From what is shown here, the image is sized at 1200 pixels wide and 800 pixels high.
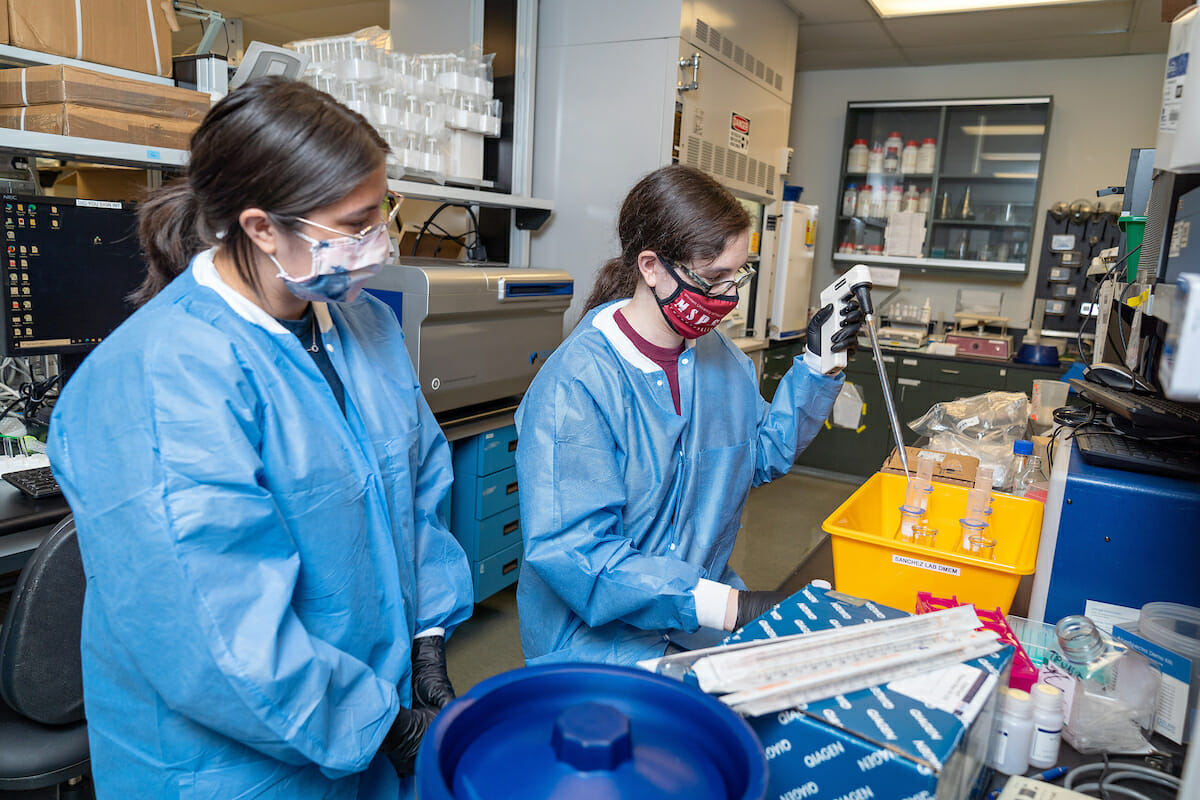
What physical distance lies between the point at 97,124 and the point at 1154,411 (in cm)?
240

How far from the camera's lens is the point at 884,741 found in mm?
610

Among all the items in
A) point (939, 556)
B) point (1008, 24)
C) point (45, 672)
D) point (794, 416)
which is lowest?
point (45, 672)

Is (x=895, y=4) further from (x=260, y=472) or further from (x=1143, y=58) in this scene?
(x=260, y=472)

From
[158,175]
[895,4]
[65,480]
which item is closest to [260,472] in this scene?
[65,480]

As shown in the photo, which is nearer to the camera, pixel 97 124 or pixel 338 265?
pixel 338 265

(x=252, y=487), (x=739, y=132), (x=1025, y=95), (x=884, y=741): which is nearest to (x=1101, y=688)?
(x=884, y=741)

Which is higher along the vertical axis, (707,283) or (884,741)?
(707,283)

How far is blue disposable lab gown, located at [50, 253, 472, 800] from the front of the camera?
0.84 meters

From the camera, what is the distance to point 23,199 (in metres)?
1.82

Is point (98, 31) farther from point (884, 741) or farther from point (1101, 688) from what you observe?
point (1101, 688)

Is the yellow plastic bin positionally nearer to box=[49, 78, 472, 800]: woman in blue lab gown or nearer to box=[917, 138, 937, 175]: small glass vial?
box=[49, 78, 472, 800]: woman in blue lab gown

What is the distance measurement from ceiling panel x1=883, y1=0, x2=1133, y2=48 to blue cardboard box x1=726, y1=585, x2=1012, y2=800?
4351 millimetres

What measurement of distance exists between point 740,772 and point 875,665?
217 mm

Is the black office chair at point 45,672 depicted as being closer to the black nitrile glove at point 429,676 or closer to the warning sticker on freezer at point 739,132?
the black nitrile glove at point 429,676
